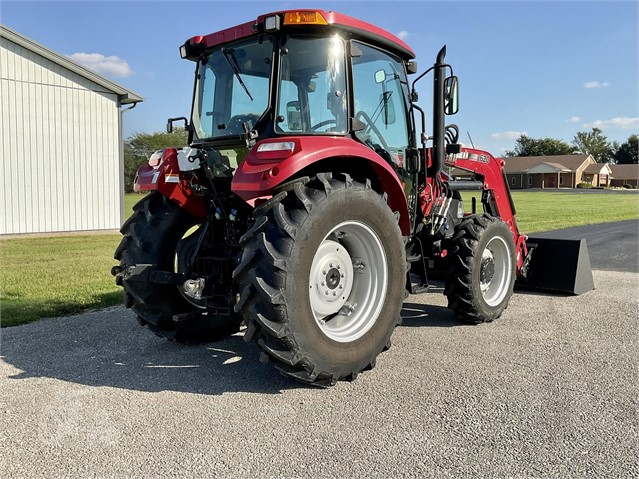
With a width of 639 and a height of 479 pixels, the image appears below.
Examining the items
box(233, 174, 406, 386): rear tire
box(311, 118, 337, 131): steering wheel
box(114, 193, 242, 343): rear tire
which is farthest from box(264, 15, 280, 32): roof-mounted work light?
box(114, 193, 242, 343): rear tire

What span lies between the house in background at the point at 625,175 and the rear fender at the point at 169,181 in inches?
3758

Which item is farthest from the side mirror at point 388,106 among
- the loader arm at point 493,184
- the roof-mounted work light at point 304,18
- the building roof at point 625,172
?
the building roof at point 625,172

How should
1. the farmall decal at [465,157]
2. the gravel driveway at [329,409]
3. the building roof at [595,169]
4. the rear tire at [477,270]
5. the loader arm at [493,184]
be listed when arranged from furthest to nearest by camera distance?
the building roof at [595,169] < the loader arm at [493,184] < the farmall decal at [465,157] < the rear tire at [477,270] < the gravel driveway at [329,409]

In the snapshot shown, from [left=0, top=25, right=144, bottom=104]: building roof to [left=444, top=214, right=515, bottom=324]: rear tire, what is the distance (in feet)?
42.3

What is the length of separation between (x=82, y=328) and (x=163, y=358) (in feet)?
4.63

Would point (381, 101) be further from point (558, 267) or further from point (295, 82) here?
point (558, 267)

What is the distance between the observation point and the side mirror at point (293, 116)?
401 centimetres

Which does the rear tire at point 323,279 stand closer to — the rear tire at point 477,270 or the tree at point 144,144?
the rear tire at point 477,270

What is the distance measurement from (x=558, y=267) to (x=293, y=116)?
4460mm

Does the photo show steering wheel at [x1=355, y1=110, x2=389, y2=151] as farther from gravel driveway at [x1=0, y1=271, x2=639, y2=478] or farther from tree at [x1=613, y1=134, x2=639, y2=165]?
tree at [x1=613, y1=134, x2=639, y2=165]

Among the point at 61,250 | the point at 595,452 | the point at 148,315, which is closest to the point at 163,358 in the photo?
the point at 148,315

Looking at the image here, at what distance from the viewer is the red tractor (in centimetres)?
346

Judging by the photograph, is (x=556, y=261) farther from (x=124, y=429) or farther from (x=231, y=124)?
(x=124, y=429)

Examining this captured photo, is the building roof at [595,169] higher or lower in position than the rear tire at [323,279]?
higher
